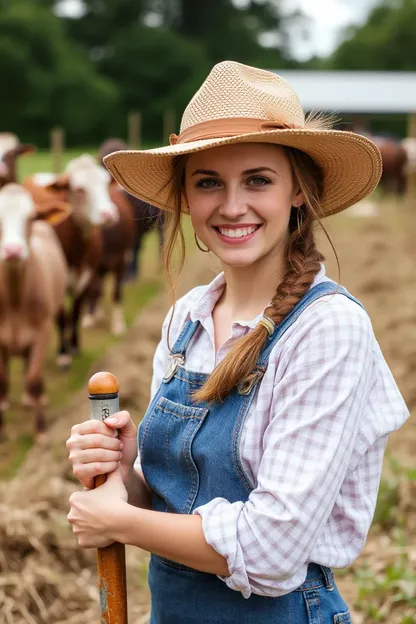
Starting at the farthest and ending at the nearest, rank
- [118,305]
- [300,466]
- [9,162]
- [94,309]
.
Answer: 1. [94,309]
2. [118,305]
3. [9,162]
4. [300,466]

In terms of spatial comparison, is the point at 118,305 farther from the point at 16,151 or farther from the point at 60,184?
the point at 16,151

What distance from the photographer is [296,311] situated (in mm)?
1693

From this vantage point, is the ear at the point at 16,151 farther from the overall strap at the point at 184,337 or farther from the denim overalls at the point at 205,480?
the denim overalls at the point at 205,480

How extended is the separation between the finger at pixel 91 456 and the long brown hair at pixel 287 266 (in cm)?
21

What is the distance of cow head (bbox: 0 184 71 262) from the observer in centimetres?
545

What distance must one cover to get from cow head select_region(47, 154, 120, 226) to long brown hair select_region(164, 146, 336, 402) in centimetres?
569

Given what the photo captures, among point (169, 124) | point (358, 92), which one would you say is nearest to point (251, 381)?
point (169, 124)

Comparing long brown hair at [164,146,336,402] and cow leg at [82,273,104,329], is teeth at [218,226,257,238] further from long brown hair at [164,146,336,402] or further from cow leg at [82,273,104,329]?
cow leg at [82,273,104,329]

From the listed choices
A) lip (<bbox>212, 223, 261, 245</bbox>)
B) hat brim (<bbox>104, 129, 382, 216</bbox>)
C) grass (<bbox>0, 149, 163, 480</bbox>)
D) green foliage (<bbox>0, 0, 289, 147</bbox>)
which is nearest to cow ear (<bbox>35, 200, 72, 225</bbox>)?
grass (<bbox>0, 149, 163, 480</bbox>)

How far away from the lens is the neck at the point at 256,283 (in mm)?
1863

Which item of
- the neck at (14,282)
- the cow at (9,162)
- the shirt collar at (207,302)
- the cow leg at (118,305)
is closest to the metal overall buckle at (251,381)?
the shirt collar at (207,302)

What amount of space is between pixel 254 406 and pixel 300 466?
0.18 meters

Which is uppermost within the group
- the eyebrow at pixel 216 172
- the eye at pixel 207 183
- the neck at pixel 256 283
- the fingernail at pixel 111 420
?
the eyebrow at pixel 216 172

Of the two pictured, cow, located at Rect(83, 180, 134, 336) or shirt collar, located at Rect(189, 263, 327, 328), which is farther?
cow, located at Rect(83, 180, 134, 336)
